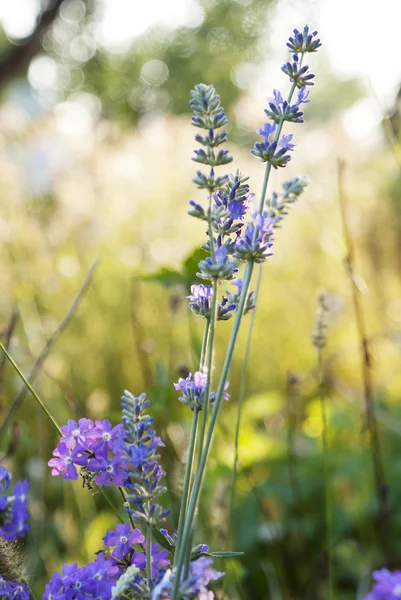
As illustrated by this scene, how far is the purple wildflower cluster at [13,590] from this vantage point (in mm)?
528

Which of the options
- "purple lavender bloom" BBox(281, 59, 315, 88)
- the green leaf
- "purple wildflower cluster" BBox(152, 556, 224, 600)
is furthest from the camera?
the green leaf

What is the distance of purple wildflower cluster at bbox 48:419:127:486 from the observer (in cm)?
56

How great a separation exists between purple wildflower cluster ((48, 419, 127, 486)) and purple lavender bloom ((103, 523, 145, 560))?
4 centimetres

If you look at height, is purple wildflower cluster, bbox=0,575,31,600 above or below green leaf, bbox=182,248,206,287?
below

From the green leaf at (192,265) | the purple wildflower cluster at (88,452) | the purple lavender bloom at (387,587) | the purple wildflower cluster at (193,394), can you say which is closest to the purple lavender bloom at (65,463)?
the purple wildflower cluster at (88,452)

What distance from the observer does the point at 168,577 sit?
47 centimetres

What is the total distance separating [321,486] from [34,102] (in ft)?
50.3

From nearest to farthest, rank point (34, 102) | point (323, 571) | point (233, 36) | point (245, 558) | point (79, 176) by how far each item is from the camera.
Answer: point (323, 571), point (245, 558), point (79, 176), point (233, 36), point (34, 102)

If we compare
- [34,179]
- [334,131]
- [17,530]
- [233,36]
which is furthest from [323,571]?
[34,179]

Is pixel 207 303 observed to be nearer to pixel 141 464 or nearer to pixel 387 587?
pixel 141 464

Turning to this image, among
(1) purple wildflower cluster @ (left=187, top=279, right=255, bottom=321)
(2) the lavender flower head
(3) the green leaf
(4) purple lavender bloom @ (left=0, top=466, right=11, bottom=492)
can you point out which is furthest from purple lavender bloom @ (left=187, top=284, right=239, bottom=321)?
(3) the green leaf

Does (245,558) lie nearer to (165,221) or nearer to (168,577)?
(168,577)

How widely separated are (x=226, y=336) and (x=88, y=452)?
211cm

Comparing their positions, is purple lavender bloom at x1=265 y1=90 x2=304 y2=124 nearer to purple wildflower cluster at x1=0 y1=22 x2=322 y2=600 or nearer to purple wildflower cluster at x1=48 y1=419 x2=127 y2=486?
purple wildflower cluster at x1=0 y1=22 x2=322 y2=600
